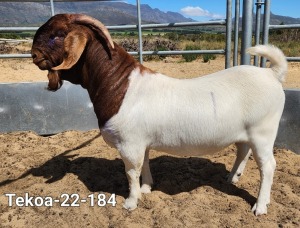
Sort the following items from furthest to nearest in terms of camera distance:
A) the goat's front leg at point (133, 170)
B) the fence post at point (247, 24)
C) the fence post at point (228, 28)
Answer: the fence post at point (228, 28) < the fence post at point (247, 24) < the goat's front leg at point (133, 170)

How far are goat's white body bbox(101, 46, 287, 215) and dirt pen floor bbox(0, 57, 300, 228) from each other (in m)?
0.37

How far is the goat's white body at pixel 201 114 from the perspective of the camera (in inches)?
109

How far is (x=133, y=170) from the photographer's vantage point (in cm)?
300

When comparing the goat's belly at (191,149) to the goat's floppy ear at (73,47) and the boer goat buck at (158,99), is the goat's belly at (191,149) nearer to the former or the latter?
the boer goat buck at (158,99)

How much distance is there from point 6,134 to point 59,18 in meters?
2.91

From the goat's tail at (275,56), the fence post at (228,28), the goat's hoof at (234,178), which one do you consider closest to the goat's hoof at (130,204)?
the goat's hoof at (234,178)

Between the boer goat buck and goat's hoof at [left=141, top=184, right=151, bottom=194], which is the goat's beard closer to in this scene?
the boer goat buck

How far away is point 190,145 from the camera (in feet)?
9.32

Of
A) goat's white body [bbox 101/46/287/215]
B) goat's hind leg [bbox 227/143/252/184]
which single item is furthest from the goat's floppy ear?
goat's hind leg [bbox 227/143/252/184]

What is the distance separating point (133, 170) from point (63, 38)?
4.23 feet

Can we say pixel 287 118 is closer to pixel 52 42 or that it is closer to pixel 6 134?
pixel 52 42

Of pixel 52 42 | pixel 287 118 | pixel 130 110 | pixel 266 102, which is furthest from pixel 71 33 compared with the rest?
pixel 287 118

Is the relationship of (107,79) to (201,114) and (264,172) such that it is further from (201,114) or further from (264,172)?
(264,172)

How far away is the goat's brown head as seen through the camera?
2645 mm
